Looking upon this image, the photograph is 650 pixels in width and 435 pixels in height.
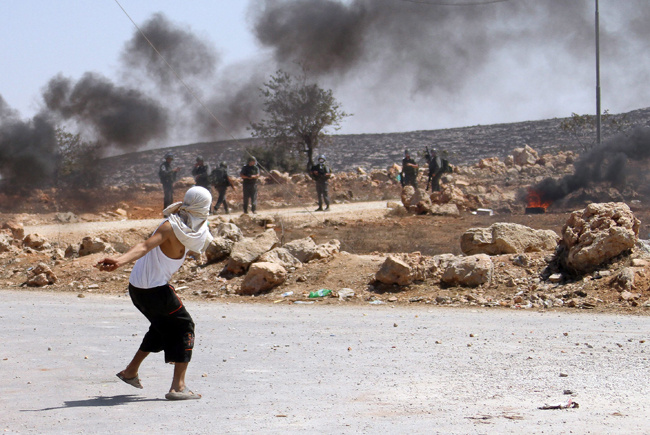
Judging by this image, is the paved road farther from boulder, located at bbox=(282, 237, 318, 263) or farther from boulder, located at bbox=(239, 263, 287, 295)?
boulder, located at bbox=(282, 237, 318, 263)

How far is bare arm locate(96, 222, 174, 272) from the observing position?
14.9 ft

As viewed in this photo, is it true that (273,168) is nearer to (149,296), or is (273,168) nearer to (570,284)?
(570,284)

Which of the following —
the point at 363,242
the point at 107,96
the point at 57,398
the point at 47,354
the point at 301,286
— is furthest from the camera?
the point at 107,96

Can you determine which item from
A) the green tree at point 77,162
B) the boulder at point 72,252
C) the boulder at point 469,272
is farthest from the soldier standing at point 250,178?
the boulder at point 469,272

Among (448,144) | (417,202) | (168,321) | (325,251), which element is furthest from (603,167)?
(448,144)

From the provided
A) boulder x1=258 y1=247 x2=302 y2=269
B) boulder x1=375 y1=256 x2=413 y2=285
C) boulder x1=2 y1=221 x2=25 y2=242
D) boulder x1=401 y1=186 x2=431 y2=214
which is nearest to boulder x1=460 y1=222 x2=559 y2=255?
boulder x1=375 y1=256 x2=413 y2=285

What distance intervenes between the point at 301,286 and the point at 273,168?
106 ft

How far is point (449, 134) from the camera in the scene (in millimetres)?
56938

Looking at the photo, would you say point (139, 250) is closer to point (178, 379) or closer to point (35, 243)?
point (178, 379)

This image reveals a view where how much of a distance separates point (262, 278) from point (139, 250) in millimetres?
6237

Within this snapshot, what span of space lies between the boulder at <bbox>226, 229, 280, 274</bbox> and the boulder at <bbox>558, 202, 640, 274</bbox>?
4.47 metres

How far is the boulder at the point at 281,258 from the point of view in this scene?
11.3 metres

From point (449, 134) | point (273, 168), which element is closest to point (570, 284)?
point (273, 168)

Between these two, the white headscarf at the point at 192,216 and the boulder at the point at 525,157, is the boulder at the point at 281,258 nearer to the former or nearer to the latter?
the white headscarf at the point at 192,216
